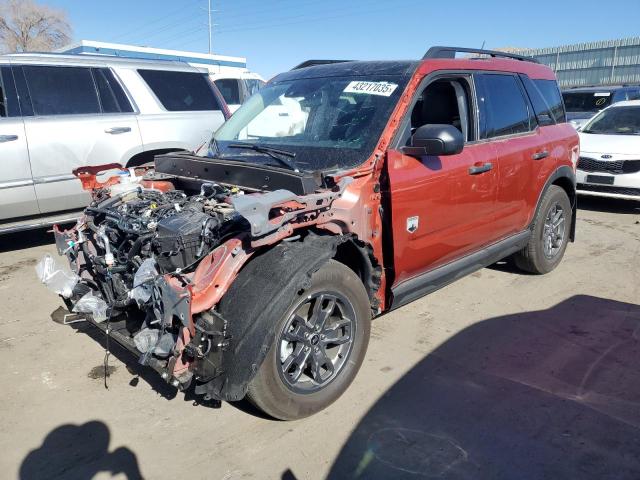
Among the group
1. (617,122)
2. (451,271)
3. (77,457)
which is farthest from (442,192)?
(617,122)

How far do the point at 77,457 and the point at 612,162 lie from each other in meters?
8.11

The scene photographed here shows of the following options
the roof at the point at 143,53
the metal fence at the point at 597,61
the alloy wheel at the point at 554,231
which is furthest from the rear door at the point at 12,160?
the metal fence at the point at 597,61

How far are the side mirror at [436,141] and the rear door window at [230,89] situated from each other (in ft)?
38.5

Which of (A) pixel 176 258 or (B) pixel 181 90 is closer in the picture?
(A) pixel 176 258

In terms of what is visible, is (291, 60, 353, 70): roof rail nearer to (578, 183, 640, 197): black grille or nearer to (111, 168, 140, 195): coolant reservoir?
(111, 168, 140, 195): coolant reservoir

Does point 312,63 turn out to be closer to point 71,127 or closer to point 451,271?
point 451,271

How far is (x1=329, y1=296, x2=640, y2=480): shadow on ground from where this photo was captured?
263cm

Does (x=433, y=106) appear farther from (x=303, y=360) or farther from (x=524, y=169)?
(x=303, y=360)

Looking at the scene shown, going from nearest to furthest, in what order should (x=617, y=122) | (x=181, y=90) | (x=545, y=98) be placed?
(x=545, y=98), (x=181, y=90), (x=617, y=122)

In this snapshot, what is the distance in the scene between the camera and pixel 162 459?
270 cm

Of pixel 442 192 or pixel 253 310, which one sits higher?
pixel 442 192

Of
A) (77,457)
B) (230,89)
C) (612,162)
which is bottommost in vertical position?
(77,457)

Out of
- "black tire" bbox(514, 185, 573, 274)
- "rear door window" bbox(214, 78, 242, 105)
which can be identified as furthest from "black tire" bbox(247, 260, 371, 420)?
"rear door window" bbox(214, 78, 242, 105)

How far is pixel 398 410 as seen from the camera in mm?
3074
